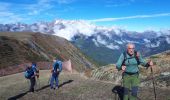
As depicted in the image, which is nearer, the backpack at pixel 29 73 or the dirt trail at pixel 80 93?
the dirt trail at pixel 80 93

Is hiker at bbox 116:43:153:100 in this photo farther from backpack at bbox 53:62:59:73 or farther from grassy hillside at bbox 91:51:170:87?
backpack at bbox 53:62:59:73

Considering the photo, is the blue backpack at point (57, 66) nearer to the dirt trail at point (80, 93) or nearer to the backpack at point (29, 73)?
the dirt trail at point (80, 93)

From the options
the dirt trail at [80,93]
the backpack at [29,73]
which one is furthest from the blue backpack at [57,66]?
the backpack at [29,73]

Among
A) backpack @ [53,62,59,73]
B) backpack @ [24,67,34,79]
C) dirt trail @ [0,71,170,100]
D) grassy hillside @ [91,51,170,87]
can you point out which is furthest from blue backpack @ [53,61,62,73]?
grassy hillside @ [91,51,170,87]

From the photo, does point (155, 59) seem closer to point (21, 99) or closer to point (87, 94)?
point (87, 94)

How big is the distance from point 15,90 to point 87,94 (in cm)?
1029

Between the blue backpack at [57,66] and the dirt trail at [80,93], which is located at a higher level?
the blue backpack at [57,66]

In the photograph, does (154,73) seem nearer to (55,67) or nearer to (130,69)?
(55,67)

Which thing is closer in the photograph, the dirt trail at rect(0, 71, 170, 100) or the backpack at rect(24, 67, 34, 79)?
the dirt trail at rect(0, 71, 170, 100)

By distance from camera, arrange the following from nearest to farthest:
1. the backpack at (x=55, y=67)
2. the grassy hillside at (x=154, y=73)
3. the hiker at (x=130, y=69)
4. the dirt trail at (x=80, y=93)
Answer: the hiker at (x=130, y=69)
the dirt trail at (x=80, y=93)
the grassy hillside at (x=154, y=73)
the backpack at (x=55, y=67)

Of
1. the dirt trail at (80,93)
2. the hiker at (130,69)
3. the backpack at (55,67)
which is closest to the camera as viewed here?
the hiker at (130,69)

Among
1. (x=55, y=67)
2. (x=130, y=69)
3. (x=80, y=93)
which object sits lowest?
(x=80, y=93)

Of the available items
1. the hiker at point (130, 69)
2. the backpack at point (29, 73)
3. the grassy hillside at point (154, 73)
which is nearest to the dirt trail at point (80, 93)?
the backpack at point (29, 73)

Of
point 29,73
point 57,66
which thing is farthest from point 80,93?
point 29,73
